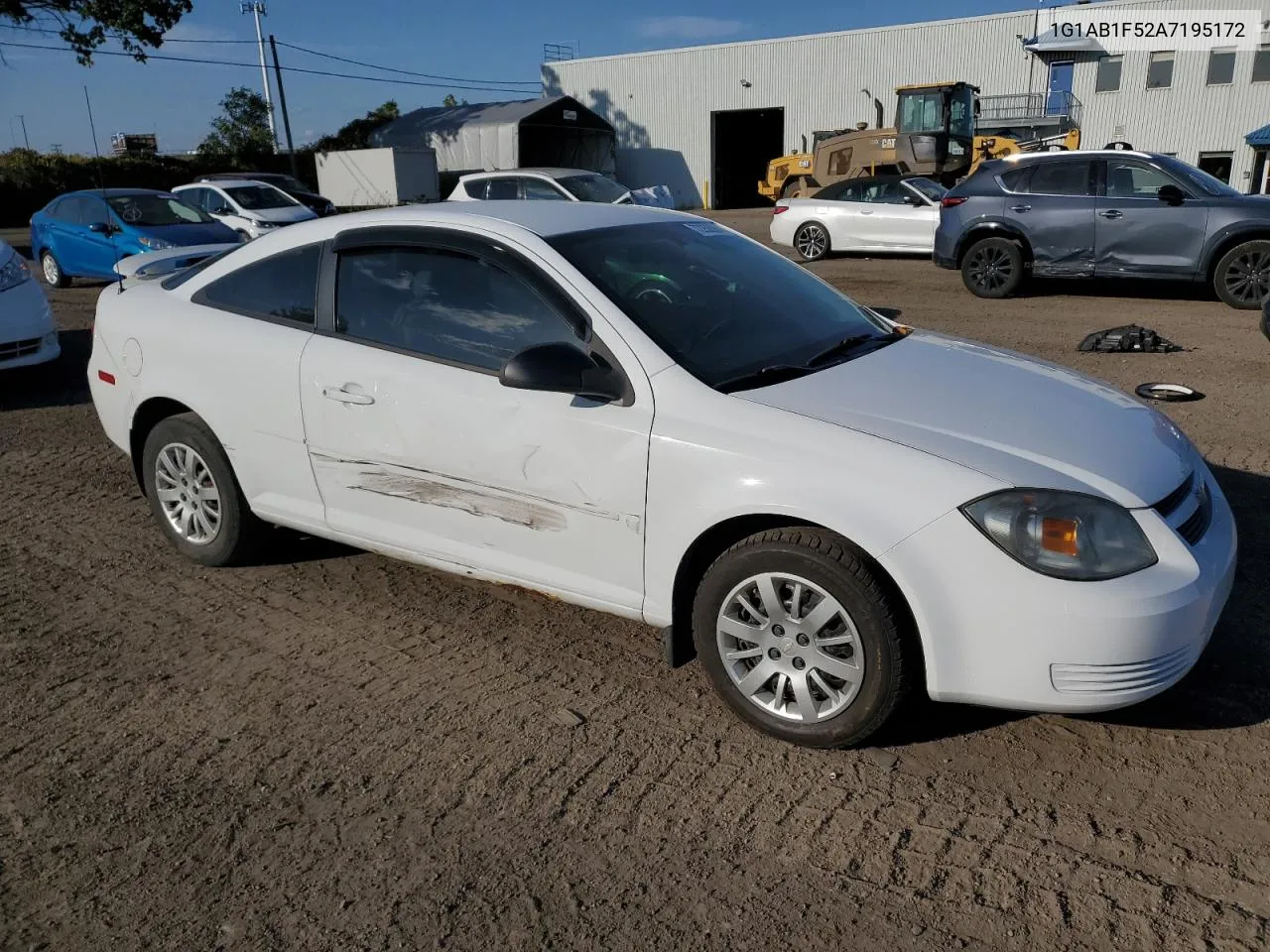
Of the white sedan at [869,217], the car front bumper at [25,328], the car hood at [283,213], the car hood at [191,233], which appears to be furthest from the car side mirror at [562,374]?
the car hood at [283,213]

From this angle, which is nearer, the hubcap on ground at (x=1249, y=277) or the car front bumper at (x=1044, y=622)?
the car front bumper at (x=1044, y=622)

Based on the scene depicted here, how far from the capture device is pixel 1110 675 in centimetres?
278

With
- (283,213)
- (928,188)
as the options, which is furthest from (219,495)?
(283,213)

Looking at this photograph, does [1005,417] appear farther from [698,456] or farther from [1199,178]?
[1199,178]

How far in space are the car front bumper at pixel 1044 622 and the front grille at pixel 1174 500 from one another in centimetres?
7

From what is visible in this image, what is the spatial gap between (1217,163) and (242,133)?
44019mm

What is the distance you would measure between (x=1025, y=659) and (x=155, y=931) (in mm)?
2361

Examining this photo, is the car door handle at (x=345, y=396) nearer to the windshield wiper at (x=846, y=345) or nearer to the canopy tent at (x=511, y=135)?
the windshield wiper at (x=846, y=345)

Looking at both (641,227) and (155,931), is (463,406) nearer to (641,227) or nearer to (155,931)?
(641,227)

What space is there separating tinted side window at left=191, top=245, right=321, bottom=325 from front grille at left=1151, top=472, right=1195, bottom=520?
3.15 metres

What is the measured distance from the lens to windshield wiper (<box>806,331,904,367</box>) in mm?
3609

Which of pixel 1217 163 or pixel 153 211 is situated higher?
pixel 153 211

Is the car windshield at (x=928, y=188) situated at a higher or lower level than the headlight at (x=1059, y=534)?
higher

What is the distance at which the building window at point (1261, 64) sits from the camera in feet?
120
